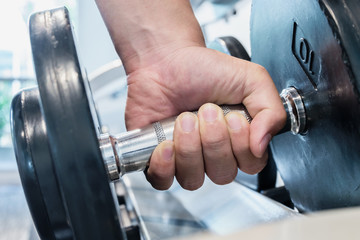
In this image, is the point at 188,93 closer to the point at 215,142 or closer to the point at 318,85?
the point at 215,142

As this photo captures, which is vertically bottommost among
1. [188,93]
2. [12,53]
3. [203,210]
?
[203,210]

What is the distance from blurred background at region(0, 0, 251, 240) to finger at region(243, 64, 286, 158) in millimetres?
543

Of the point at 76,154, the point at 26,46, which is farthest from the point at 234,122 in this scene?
the point at 26,46

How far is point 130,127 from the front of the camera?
75 centimetres

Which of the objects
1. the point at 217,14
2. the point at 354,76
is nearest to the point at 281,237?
the point at 354,76

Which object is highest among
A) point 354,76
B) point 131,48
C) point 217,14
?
point 217,14

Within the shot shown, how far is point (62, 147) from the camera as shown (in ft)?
1.26

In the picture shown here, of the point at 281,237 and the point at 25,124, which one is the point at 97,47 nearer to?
the point at 25,124

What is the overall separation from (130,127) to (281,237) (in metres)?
0.59

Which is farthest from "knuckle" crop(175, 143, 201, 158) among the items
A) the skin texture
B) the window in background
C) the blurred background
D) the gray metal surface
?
the window in background

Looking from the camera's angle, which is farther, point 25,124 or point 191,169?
point 191,169

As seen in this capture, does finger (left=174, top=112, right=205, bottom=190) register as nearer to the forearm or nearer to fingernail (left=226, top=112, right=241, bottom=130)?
A: fingernail (left=226, top=112, right=241, bottom=130)

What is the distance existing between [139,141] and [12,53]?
14.1 feet

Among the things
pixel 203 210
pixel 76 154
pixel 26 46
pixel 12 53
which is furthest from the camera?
pixel 12 53
